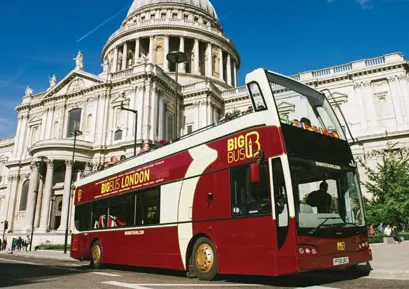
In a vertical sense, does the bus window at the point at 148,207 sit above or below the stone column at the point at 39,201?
below

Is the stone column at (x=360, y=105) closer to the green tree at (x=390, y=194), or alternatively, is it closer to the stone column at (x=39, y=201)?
the green tree at (x=390, y=194)

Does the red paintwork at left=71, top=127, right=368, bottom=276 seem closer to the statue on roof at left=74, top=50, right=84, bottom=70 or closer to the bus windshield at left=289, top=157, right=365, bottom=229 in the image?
the bus windshield at left=289, top=157, right=365, bottom=229

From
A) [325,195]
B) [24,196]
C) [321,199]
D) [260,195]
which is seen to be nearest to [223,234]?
[260,195]

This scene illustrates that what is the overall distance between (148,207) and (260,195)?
4293mm

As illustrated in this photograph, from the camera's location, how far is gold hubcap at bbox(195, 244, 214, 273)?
8.05 meters

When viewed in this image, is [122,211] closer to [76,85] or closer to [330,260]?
[330,260]

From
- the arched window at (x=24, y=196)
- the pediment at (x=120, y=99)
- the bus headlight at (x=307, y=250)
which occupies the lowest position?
the bus headlight at (x=307, y=250)

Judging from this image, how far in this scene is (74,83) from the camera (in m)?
39.3

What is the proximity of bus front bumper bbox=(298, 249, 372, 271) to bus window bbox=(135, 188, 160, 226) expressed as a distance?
4.60 meters

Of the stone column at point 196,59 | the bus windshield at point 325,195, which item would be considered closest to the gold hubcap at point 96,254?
the bus windshield at point 325,195

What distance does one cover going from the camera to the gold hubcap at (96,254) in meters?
12.5

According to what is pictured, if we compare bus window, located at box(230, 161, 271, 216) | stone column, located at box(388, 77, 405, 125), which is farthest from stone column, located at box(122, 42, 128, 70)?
bus window, located at box(230, 161, 271, 216)

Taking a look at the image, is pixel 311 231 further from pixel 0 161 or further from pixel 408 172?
pixel 0 161

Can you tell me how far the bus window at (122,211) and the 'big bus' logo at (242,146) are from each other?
14.2ft
